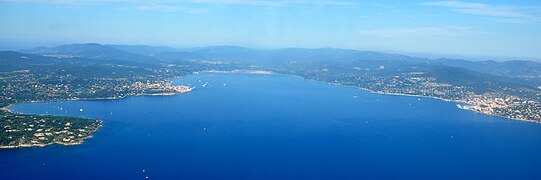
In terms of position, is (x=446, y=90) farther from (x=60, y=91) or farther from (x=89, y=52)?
(x=89, y=52)

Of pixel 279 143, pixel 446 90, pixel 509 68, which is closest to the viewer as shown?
pixel 279 143

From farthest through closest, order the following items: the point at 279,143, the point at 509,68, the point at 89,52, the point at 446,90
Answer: the point at 89,52, the point at 509,68, the point at 446,90, the point at 279,143

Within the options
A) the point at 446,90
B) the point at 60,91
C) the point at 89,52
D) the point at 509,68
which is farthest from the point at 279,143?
the point at 89,52

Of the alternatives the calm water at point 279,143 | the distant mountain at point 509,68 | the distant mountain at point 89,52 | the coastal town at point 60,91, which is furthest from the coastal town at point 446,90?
the distant mountain at point 89,52

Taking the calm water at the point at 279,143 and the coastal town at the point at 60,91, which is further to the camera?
the coastal town at the point at 60,91

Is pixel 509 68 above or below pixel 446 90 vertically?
above

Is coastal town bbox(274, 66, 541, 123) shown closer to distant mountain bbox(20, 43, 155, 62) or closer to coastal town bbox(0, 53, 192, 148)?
coastal town bbox(0, 53, 192, 148)

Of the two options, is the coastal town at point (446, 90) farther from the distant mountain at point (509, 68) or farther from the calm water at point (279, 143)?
the distant mountain at point (509, 68)

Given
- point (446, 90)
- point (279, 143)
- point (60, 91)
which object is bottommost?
point (279, 143)
